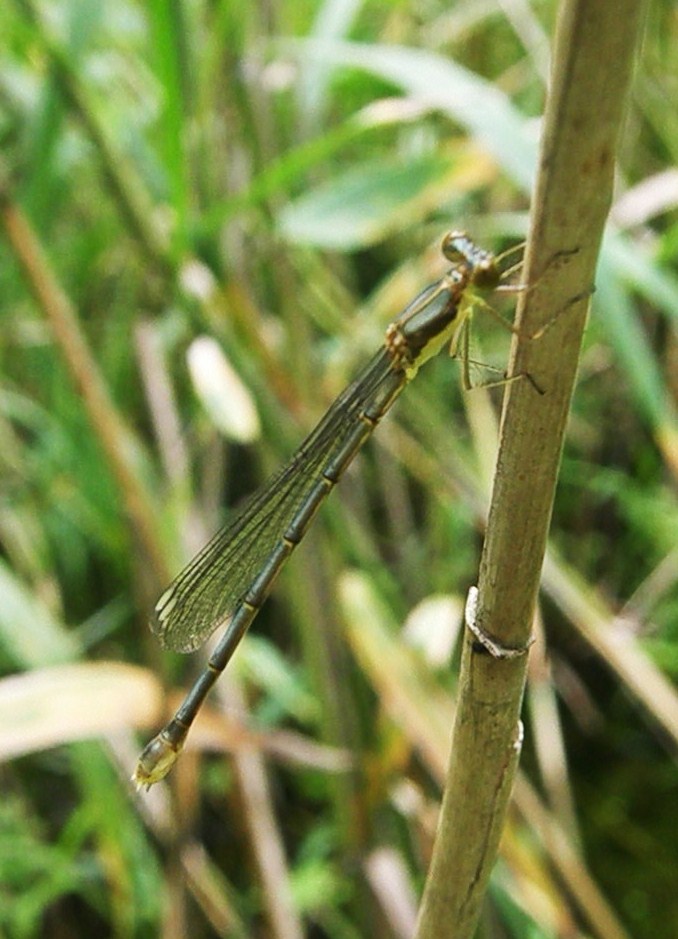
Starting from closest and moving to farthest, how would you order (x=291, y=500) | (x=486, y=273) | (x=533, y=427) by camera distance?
(x=533, y=427), (x=486, y=273), (x=291, y=500)

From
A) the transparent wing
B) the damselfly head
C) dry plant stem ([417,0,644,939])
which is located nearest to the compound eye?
the damselfly head

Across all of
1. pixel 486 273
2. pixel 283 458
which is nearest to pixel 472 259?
pixel 486 273

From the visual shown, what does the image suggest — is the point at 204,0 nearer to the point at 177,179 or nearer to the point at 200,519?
the point at 177,179

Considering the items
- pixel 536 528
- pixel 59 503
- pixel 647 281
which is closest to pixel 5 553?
pixel 59 503

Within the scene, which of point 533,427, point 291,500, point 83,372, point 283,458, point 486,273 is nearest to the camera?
point 533,427

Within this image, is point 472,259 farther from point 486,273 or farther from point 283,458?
point 283,458
